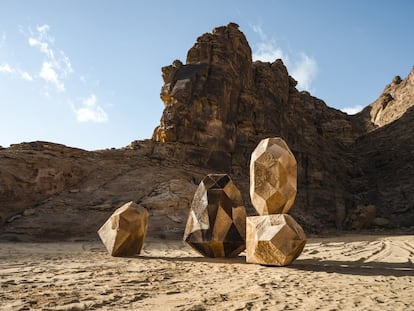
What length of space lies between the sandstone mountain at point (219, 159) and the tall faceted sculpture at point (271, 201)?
387 inches

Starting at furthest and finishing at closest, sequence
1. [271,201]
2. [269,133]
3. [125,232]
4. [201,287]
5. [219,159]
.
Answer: [269,133] → [219,159] → [125,232] → [271,201] → [201,287]

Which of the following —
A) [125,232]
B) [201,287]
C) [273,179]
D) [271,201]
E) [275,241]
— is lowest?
[201,287]

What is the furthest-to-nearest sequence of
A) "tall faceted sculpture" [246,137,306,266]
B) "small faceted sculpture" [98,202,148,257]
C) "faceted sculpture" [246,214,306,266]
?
1. "small faceted sculpture" [98,202,148,257]
2. "tall faceted sculpture" [246,137,306,266]
3. "faceted sculpture" [246,214,306,266]

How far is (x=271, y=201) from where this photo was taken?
8.11 m

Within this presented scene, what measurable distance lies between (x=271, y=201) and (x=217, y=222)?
1.60 meters

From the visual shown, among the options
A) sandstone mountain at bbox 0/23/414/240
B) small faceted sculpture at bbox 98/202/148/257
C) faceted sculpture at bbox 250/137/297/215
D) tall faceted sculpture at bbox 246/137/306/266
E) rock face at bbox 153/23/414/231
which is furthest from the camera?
rock face at bbox 153/23/414/231

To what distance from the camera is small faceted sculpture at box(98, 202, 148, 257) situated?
9148 mm

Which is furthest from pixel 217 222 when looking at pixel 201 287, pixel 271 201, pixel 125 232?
pixel 201 287

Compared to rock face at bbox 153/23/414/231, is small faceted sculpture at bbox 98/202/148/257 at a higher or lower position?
lower

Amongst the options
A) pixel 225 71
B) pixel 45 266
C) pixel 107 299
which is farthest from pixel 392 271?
pixel 225 71

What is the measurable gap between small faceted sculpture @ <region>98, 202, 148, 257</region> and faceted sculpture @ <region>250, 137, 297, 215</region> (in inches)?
132

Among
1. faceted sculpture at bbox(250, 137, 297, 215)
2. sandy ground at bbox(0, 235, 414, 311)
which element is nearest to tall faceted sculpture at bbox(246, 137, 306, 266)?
faceted sculpture at bbox(250, 137, 297, 215)

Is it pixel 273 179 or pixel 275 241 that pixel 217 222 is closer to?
pixel 273 179

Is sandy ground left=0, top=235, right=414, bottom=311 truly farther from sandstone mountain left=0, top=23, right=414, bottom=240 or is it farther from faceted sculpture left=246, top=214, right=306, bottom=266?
sandstone mountain left=0, top=23, right=414, bottom=240
